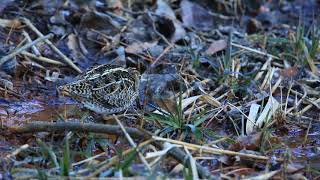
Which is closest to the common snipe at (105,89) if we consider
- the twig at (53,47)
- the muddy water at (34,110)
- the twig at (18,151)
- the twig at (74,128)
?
the muddy water at (34,110)

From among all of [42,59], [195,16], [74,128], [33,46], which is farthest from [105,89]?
[195,16]

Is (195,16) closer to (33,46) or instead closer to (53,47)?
(53,47)

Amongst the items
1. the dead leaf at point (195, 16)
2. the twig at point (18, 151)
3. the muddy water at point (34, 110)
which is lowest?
the muddy water at point (34, 110)

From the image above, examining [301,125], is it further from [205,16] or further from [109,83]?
[205,16]

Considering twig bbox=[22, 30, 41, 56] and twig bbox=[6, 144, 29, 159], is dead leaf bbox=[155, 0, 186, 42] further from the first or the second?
twig bbox=[6, 144, 29, 159]

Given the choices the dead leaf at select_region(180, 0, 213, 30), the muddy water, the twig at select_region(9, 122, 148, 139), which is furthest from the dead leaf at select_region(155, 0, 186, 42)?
the twig at select_region(9, 122, 148, 139)

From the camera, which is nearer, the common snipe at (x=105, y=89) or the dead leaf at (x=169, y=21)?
the common snipe at (x=105, y=89)

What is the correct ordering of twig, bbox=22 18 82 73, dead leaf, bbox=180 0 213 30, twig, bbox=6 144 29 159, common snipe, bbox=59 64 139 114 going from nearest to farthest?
twig, bbox=6 144 29 159 < common snipe, bbox=59 64 139 114 < twig, bbox=22 18 82 73 < dead leaf, bbox=180 0 213 30

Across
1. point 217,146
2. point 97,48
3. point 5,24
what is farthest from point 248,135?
point 5,24

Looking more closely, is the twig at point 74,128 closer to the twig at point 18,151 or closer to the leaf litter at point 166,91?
the leaf litter at point 166,91
